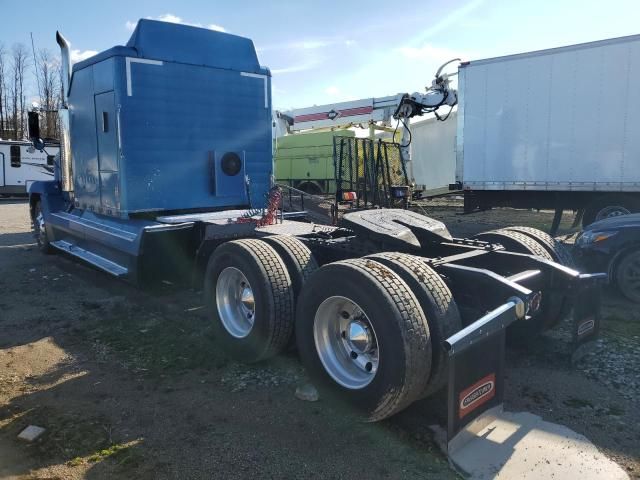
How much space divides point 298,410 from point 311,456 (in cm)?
59

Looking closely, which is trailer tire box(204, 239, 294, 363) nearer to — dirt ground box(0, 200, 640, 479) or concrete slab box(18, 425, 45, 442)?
dirt ground box(0, 200, 640, 479)

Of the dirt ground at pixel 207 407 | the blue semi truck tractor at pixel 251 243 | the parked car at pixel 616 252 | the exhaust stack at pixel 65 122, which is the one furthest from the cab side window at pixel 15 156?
the parked car at pixel 616 252

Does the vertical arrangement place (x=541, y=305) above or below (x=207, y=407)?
above

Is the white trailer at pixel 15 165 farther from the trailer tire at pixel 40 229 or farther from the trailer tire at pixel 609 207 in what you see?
the trailer tire at pixel 609 207

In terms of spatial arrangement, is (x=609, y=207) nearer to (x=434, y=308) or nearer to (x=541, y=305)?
(x=541, y=305)

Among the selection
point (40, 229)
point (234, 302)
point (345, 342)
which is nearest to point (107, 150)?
point (234, 302)

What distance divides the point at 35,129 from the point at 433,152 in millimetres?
13896

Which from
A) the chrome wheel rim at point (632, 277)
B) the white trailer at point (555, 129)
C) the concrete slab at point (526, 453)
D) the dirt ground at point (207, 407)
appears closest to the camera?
the concrete slab at point (526, 453)

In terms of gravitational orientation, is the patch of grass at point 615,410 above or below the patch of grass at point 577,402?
below

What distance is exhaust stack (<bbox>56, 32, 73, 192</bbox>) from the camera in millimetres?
7684

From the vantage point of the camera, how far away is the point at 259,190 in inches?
306

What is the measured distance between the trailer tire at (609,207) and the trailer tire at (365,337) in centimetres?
923

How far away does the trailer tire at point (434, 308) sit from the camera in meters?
3.19

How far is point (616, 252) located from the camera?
632 centimetres
